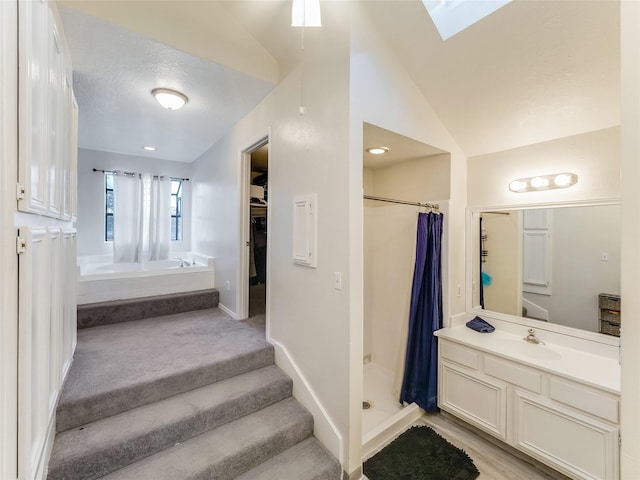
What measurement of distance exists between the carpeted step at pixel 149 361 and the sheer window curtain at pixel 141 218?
1851 millimetres

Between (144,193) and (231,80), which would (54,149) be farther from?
(144,193)

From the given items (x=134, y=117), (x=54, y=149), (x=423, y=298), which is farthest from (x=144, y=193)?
(x=423, y=298)

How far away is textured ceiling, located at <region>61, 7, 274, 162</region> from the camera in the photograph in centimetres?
189

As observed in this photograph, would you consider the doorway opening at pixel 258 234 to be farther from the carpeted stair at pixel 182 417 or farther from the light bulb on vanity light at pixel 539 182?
the light bulb on vanity light at pixel 539 182

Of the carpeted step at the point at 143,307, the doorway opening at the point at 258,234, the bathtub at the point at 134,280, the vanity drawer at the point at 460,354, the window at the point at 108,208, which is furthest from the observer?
the window at the point at 108,208

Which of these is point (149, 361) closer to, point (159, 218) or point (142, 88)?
point (142, 88)

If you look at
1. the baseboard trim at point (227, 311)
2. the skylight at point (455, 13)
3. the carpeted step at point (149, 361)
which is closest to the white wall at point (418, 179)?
the skylight at point (455, 13)

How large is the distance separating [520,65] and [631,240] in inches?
66.4

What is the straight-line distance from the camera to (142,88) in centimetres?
245

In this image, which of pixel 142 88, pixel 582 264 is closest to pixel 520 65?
pixel 582 264

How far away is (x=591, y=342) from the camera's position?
6.52ft

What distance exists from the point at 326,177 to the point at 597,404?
2.14 meters

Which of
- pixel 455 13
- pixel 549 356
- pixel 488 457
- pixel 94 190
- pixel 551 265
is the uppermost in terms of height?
pixel 455 13

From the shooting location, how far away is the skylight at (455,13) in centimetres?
162
